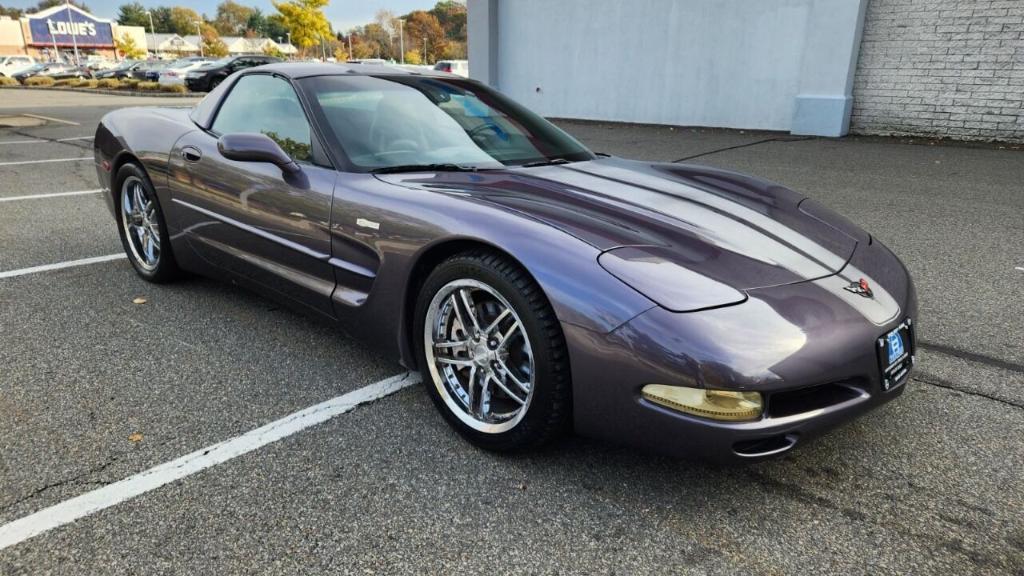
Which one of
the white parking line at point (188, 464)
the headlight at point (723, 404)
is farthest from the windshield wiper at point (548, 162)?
the headlight at point (723, 404)

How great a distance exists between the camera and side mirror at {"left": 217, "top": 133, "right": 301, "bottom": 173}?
285cm

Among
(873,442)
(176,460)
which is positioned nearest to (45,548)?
(176,460)

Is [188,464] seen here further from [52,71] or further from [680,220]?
[52,71]

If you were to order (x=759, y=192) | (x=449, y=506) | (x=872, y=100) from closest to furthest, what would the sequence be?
(x=449, y=506)
(x=759, y=192)
(x=872, y=100)

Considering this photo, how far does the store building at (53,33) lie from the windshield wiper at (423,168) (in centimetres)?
9801

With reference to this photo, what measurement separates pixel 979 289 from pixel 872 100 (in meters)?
8.39

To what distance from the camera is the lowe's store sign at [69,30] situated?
82625 millimetres

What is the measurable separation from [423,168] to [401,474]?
4.12ft

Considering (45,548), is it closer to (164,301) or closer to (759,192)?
(164,301)

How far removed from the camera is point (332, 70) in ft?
11.3

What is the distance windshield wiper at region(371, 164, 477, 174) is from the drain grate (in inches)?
556

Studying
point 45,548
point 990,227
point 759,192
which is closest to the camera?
point 45,548

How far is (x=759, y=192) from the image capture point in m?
3.00

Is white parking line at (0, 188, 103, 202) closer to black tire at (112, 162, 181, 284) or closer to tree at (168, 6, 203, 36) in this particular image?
black tire at (112, 162, 181, 284)
